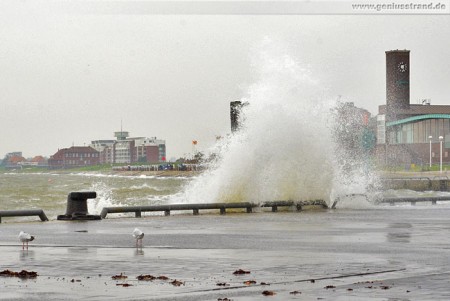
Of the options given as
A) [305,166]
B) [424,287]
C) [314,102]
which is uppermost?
[314,102]

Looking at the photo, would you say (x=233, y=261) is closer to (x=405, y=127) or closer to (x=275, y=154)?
(x=275, y=154)

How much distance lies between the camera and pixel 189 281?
1299 cm

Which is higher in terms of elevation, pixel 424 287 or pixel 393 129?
pixel 393 129

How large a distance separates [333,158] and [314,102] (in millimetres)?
2746

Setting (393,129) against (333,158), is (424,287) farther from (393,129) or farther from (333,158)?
(393,129)

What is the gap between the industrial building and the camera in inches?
6481

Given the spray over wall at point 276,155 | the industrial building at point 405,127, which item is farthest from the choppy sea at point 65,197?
the industrial building at point 405,127

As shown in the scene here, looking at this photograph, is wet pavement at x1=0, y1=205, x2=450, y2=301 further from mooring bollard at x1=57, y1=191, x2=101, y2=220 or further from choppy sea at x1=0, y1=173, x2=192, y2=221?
choppy sea at x1=0, y1=173, x2=192, y2=221

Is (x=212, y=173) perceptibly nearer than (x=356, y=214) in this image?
No

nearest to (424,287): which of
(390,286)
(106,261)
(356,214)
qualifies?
(390,286)

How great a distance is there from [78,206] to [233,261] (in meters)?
14.6

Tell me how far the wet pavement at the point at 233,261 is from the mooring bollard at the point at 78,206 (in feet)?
6.13

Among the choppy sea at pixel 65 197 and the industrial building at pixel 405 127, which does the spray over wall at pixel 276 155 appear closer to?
the choppy sea at pixel 65 197

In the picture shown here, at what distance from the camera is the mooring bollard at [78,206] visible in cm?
2923
